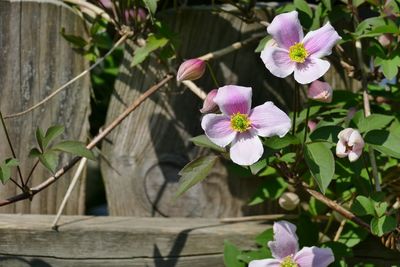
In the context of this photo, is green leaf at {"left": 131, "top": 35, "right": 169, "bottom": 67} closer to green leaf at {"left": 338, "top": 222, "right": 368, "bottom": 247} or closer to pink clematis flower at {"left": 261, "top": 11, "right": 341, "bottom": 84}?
pink clematis flower at {"left": 261, "top": 11, "right": 341, "bottom": 84}

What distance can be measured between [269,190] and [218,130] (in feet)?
1.70

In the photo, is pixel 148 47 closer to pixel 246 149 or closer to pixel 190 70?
pixel 190 70

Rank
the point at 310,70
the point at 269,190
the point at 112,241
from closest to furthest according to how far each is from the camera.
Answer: the point at 310,70 → the point at 112,241 → the point at 269,190

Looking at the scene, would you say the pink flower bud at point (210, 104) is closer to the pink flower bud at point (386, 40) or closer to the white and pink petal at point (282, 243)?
the white and pink petal at point (282, 243)

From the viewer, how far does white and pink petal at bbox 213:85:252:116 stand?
1331mm

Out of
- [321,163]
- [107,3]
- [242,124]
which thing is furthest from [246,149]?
[107,3]

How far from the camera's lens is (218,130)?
1329 millimetres

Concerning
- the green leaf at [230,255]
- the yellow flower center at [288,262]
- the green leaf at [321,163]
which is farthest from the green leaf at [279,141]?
the green leaf at [230,255]

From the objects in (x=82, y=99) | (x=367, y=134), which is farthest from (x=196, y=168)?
(x=82, y=99)

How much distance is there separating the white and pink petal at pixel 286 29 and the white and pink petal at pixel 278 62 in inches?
0.7

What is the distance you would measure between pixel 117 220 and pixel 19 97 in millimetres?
354

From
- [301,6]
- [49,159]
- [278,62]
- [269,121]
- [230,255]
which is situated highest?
[301,6]

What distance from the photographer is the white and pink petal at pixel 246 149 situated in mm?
1314

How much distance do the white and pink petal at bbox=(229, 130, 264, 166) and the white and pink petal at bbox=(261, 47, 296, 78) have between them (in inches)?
4.5
